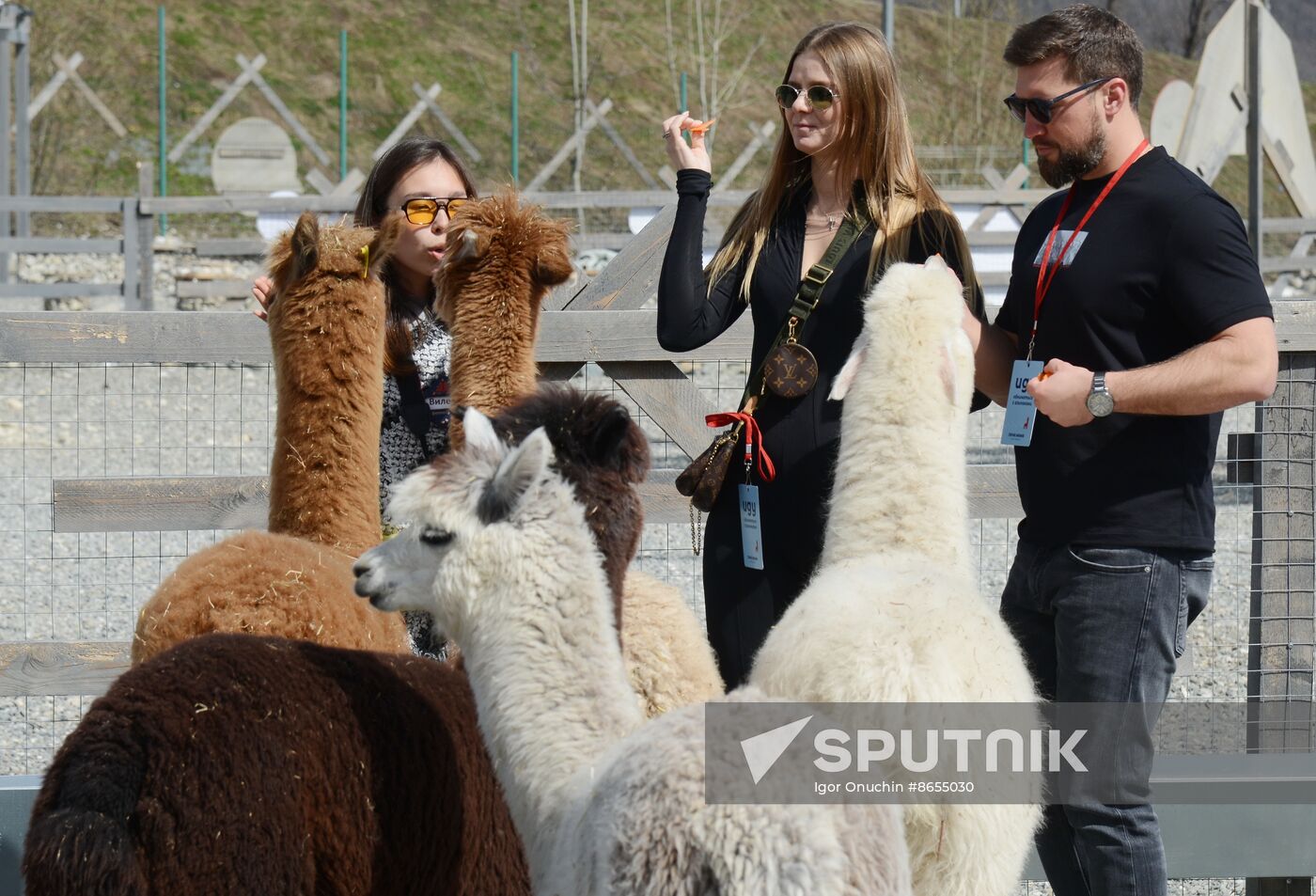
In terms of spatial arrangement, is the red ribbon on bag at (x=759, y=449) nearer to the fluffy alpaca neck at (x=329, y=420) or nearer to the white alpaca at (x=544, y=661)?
the white alpaca at (x=544, y=661)

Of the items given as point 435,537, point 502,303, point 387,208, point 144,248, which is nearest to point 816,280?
point 502,303

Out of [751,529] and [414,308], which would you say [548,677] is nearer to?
[751,529]

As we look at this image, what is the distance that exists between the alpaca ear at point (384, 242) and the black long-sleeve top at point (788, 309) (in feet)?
2.68

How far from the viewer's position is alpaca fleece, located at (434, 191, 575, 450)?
10.9 feet

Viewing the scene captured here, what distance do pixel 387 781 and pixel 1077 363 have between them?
1588mm

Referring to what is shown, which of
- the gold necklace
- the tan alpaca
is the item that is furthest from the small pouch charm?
the gold necklace

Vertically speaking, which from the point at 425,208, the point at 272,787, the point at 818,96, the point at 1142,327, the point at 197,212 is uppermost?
the point at 197,212

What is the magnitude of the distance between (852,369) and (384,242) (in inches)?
55.6

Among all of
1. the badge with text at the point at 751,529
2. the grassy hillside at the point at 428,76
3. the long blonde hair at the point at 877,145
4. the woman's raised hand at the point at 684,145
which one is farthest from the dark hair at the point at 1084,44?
the grassy hillside at the point at 428,76

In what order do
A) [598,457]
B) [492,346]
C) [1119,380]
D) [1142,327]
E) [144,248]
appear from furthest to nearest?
[144,248]
[492,346]
[1142,327]
[1119,380]
[598,457]

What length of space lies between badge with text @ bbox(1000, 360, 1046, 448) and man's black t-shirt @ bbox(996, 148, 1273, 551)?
68 millimetres

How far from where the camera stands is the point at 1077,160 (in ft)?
9.10

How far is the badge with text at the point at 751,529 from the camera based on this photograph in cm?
299

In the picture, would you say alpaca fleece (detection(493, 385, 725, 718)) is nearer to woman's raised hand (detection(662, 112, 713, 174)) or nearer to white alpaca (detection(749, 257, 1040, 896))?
white alpaca (detection(749, 257, 1040, 896))
